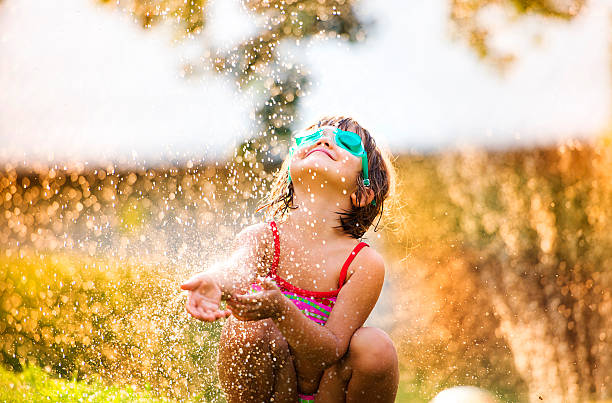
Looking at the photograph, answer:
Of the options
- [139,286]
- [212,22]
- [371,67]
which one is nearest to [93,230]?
[139,286]

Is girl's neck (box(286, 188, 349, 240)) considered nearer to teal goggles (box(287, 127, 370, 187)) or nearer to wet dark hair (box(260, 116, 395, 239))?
wet dark hair (box(260, 116, 395, 239))

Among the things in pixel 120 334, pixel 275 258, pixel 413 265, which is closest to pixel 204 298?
pixel 275 258

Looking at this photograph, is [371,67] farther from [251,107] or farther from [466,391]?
[466,391]

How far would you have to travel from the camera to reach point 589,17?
6.20 meters

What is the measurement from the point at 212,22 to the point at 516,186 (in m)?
3.35

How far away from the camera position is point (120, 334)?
139 inches

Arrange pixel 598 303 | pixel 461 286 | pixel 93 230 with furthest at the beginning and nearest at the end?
pixel 461 286, pixel 598 303, pixel 93 230

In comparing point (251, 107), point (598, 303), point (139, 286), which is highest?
point (251, 107)

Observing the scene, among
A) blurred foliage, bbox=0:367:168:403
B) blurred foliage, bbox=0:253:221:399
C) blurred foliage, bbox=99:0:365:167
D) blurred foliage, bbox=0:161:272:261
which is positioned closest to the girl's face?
blurred foliage, bbox=0:161:272:261

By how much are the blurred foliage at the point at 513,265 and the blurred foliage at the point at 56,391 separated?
2266 mm

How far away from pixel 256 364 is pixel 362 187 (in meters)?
0.71

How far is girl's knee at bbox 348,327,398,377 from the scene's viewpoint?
1.86 m

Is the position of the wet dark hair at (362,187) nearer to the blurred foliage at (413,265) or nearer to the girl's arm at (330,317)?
the girl's arm at (330,317)

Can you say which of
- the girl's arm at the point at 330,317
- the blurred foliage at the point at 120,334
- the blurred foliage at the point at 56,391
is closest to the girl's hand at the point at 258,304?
the girl's arm at the point at 330,317
